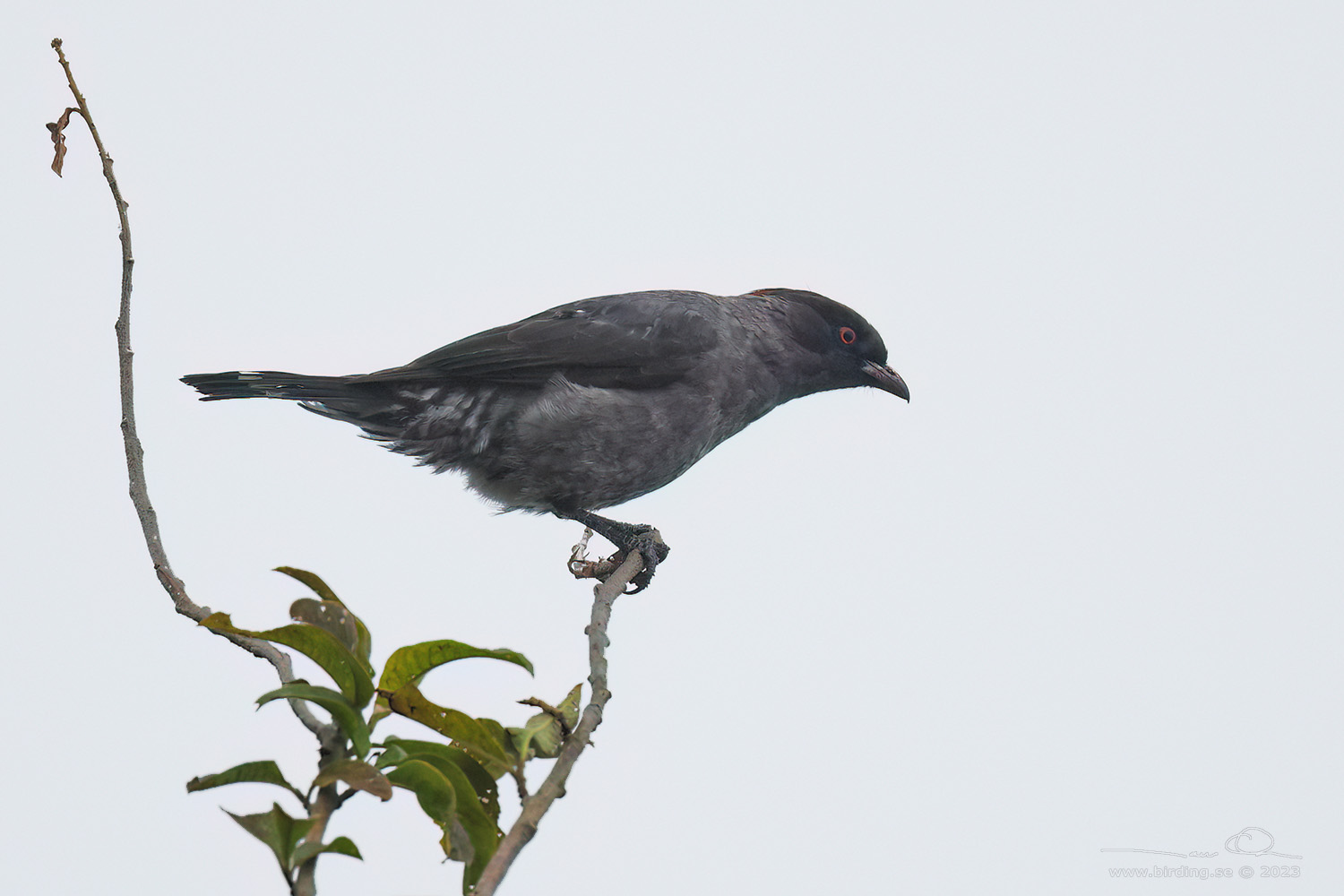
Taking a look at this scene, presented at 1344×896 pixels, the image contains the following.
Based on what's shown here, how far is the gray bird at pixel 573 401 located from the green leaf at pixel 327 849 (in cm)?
404

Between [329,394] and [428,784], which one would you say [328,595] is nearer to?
[428,784]

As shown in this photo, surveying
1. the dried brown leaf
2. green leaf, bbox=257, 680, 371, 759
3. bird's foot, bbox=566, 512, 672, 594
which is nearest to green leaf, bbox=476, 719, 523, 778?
green leaf, bbox=257, 680, 371, 759

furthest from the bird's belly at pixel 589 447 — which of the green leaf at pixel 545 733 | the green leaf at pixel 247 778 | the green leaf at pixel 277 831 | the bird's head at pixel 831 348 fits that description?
the green leaf at pixel 277 831

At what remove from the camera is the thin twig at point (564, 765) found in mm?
2297

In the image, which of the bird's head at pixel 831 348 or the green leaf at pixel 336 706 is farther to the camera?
the bird's head at pixel 831 348

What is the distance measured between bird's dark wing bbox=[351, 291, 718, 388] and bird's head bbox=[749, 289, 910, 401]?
2.27ft

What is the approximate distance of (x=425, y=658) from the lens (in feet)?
8.68

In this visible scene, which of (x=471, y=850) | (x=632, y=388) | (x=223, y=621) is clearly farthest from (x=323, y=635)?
(x=632, y=388)

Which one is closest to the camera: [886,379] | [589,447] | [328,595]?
[328,595]

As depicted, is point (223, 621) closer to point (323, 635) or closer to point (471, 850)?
point (323, 635)

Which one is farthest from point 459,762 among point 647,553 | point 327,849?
point 647,553

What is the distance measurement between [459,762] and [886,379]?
5.56m

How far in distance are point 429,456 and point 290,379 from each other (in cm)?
90

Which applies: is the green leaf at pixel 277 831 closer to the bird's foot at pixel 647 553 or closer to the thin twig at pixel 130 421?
the thin twig at pixel 130 421
